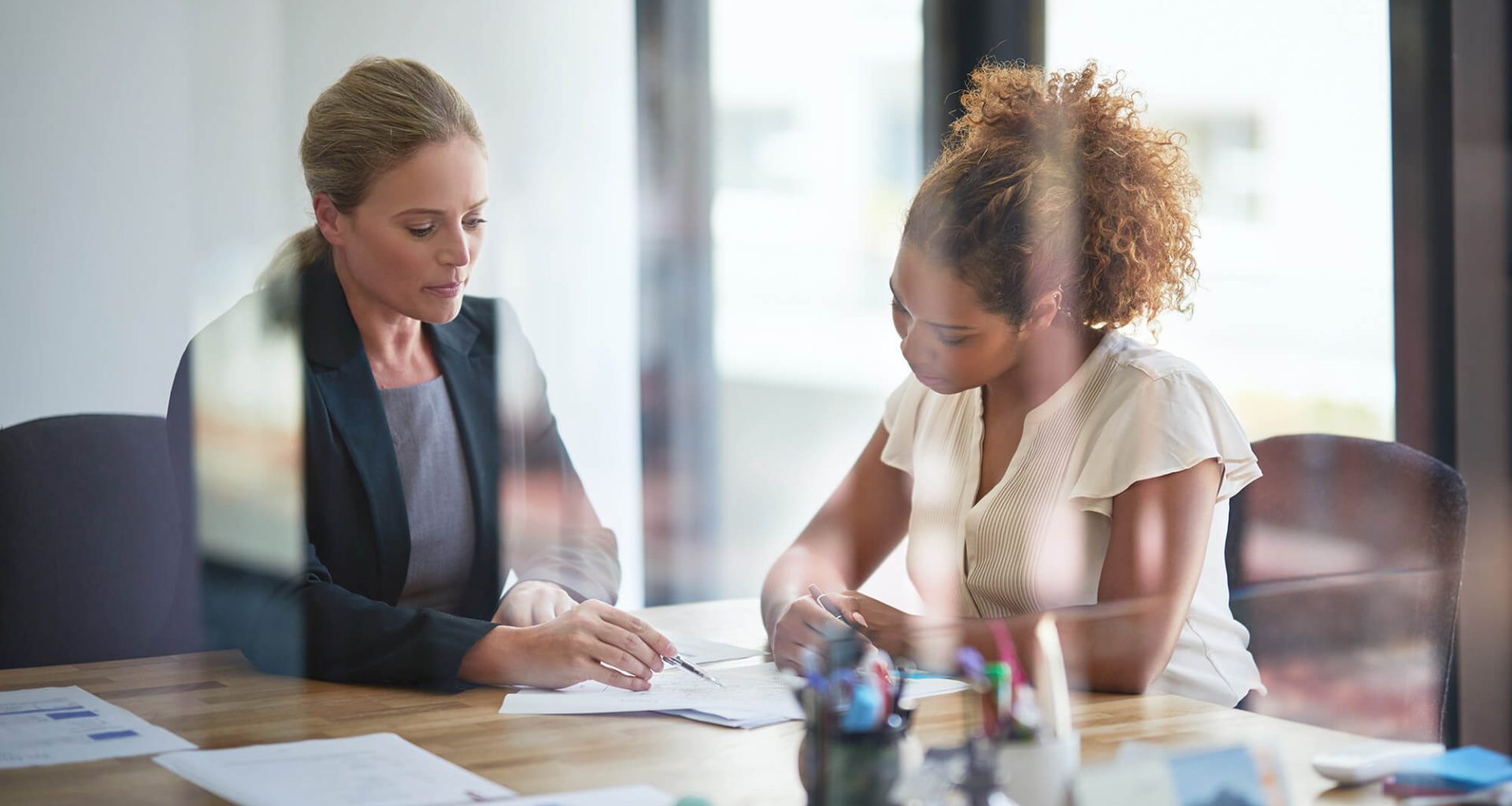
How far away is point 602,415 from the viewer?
2527mm

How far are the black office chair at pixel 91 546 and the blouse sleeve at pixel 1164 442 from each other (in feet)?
3.87

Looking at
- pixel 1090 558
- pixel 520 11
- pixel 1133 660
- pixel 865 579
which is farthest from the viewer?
pixel 520 11

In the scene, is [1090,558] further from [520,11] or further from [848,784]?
[520,11]

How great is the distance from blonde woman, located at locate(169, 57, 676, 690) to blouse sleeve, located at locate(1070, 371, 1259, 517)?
610 mm

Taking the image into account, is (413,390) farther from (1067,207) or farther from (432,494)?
(1067,207)

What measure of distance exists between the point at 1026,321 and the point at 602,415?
4.07 ft

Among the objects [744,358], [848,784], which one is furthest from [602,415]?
[848,784]

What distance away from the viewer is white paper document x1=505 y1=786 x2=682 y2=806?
0.89 metres

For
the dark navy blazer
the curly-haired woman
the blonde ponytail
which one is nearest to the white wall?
the dark navy blazer

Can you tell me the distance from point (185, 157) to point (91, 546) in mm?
622

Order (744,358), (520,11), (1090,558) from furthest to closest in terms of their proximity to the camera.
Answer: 1. (744,358)
2. (520,11)
3. (1090,558)

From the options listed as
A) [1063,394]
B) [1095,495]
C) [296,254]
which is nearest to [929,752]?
[1095,495]

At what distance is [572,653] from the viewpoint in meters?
1.25

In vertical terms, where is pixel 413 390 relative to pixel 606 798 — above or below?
above
